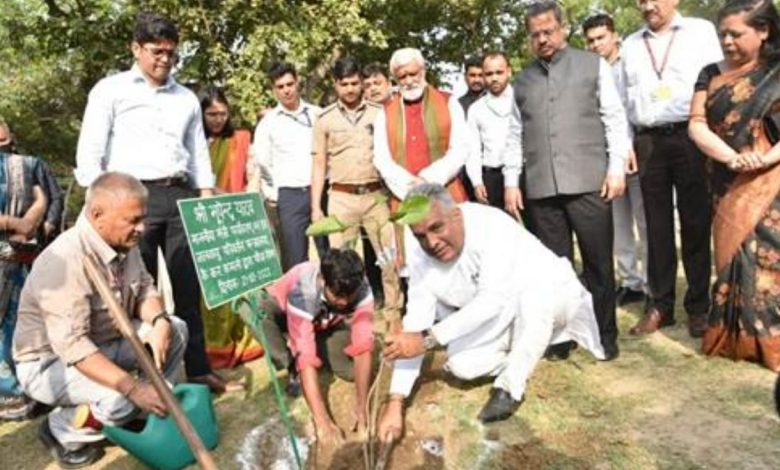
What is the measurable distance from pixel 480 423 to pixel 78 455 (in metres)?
1.94

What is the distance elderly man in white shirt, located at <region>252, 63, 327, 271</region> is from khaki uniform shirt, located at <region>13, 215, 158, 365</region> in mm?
1674

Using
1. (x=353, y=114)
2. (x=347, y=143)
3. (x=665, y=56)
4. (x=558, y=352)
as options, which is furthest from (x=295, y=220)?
(x=665, y=56)

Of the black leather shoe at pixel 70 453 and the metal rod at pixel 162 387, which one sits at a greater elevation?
the metal rod at pixel 162 387

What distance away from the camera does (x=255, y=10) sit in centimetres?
973

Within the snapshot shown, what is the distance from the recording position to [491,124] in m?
5.21

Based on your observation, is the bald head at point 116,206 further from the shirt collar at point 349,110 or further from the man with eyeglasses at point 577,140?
the man with eyeglasses at point 577,140

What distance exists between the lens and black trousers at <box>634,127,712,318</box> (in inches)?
156

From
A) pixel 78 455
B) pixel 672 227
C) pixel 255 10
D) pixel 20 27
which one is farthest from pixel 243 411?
pixel 20 27

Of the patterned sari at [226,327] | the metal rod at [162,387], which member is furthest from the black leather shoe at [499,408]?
the patterned sari at [226,327]

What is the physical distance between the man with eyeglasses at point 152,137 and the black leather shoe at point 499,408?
1.75m

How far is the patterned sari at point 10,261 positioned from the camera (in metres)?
3.83

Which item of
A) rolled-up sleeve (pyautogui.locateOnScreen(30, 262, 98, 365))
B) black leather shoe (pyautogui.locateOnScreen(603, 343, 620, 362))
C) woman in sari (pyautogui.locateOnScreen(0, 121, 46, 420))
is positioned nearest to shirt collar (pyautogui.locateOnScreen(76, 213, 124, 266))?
rolled-up sleeve (pyautogui.locateOnScreen(30, 262, 98, 365))

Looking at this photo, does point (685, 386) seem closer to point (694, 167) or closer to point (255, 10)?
point (694, 167)

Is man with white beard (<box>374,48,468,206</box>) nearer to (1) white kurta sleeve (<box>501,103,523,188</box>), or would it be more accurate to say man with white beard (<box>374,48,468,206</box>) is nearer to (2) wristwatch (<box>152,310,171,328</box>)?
(1) white kurta sleeve (<box>501,103,523,188</box>)
